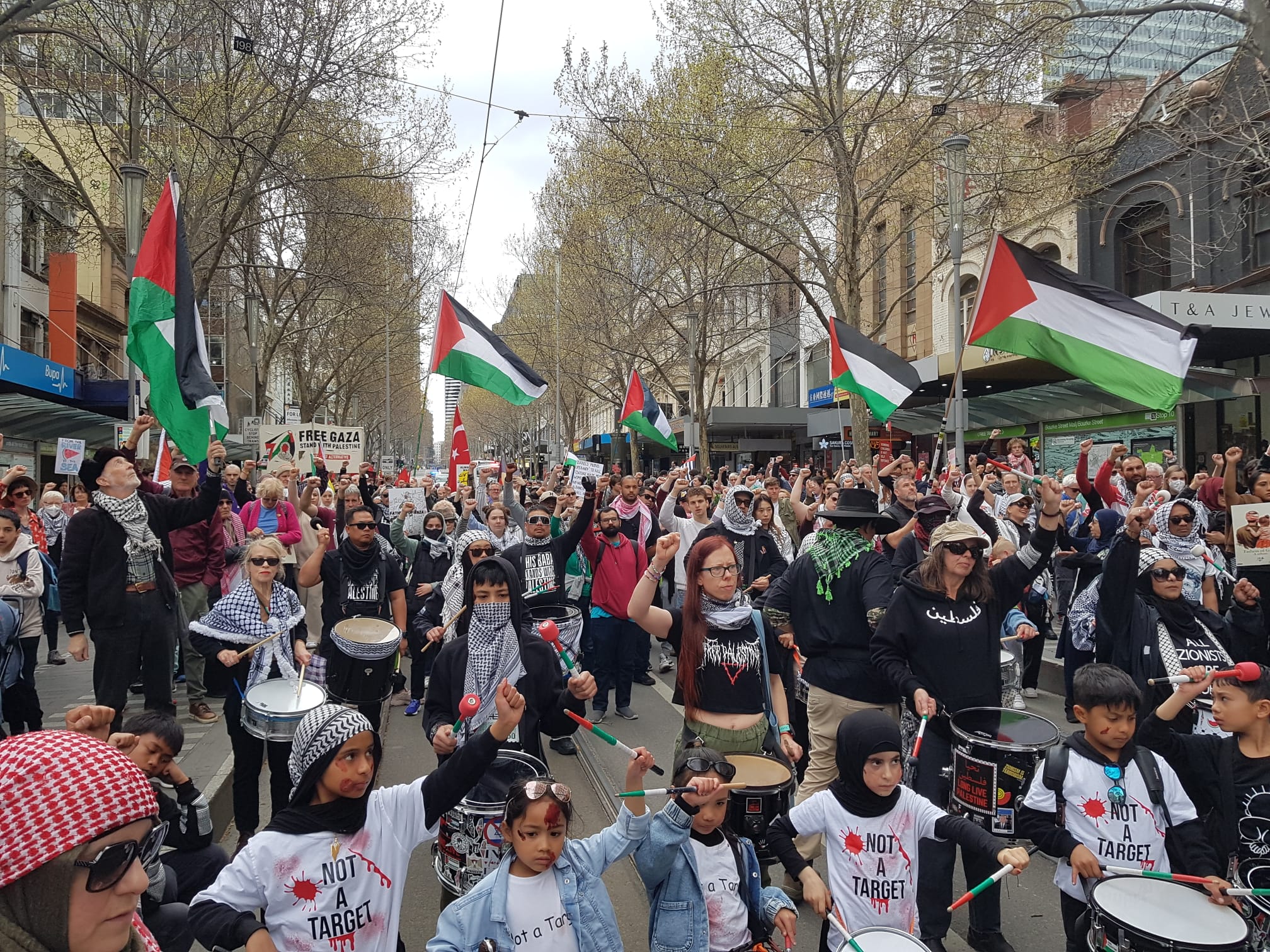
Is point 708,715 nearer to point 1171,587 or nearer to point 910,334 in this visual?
point 1171,587

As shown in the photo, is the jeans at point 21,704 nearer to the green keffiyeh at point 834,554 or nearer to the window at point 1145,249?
the green keffiyeh at point 834,554

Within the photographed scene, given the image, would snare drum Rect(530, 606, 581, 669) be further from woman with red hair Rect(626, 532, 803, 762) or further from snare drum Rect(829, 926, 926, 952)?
snare drum Rect(829, 926, 926, 952)

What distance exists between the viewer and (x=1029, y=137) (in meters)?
18.0

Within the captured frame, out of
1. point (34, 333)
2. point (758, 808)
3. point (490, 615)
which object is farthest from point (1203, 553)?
point (34, 333)

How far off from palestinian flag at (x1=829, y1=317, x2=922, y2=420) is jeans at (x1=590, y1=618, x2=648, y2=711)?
357 centimetres

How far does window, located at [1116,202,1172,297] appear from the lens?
1895cm

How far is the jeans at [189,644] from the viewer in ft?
24.1

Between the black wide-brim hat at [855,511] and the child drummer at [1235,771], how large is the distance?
166 cm

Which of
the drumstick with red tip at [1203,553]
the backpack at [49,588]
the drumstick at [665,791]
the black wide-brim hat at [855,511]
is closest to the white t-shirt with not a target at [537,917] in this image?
Answer: the drumstick at [665,791]

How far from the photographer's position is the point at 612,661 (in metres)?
8.22

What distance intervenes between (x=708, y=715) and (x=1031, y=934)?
5.70 feet

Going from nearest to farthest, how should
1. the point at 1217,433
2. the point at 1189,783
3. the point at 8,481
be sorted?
the point at 1189,783
the point at 8,481
the point at 1217,433

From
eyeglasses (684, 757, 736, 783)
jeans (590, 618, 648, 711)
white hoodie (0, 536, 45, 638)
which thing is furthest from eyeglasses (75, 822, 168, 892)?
jeans (590, 618, 648, 711)

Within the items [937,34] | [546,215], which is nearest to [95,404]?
[546,215]
